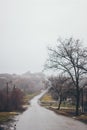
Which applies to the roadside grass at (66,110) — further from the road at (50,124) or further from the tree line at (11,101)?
the tree line at (11,101)

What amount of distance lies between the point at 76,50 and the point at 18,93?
39.4 m

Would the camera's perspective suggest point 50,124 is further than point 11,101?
No

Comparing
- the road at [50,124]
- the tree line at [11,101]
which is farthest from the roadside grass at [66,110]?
the tree line at [11,101]

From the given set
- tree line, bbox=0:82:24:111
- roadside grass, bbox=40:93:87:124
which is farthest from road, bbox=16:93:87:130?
tree line, bbox=0:82:24:111

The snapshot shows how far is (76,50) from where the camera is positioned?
42.3 meters

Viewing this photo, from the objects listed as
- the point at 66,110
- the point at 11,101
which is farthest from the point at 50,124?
the point at 66,110

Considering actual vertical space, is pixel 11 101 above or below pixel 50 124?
above

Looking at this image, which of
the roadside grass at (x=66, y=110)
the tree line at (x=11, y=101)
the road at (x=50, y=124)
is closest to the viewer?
the road at (x=50, y=124)

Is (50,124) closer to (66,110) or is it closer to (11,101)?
(11,101)

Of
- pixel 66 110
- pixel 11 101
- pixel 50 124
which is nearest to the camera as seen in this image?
pixel 50 124

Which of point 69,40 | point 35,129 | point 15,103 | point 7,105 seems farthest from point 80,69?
point 15,103

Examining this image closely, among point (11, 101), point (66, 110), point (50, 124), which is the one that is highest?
point (11, 101)

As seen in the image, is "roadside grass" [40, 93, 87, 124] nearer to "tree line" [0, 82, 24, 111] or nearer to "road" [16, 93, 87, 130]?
"road" [16, 93, 87, 130]

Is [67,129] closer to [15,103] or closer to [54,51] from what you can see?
[54,51]
